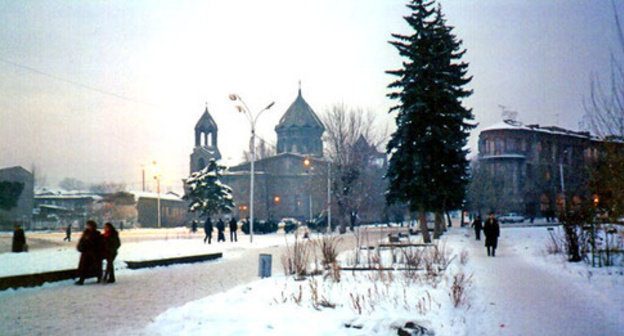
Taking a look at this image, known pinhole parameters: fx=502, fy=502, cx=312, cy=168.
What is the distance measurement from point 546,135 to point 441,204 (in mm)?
57103

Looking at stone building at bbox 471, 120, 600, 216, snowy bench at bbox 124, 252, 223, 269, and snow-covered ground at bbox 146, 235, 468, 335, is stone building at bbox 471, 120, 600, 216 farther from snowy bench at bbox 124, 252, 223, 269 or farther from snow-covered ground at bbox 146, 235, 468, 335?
snow-covered ground at bbox 146, 235, 468, 335

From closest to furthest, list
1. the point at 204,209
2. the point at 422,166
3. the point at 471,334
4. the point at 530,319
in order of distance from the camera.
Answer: the point at 471,334
the point at 530,319
the point at 422,166
the point at 204,209

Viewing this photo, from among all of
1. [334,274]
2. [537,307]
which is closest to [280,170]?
[334,274]

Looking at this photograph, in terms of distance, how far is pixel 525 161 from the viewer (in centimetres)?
7438

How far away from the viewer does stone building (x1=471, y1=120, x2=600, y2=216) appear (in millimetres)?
66562

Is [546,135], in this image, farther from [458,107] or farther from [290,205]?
[458,107]

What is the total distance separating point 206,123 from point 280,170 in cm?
1443

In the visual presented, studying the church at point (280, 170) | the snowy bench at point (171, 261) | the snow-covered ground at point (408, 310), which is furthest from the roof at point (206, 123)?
the snow-covered ground at point (408, 310)

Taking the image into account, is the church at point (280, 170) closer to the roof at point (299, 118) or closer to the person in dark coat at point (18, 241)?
the roof at point (299, 118)

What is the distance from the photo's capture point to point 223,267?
16469 mm

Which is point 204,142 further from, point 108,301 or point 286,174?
point 108,301

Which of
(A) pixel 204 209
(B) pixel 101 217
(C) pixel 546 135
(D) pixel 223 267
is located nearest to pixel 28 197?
(A) pixel 204 209

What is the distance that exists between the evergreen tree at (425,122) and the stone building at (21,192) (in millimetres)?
24515

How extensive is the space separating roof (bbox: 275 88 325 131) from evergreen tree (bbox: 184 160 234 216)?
26.4 metres
